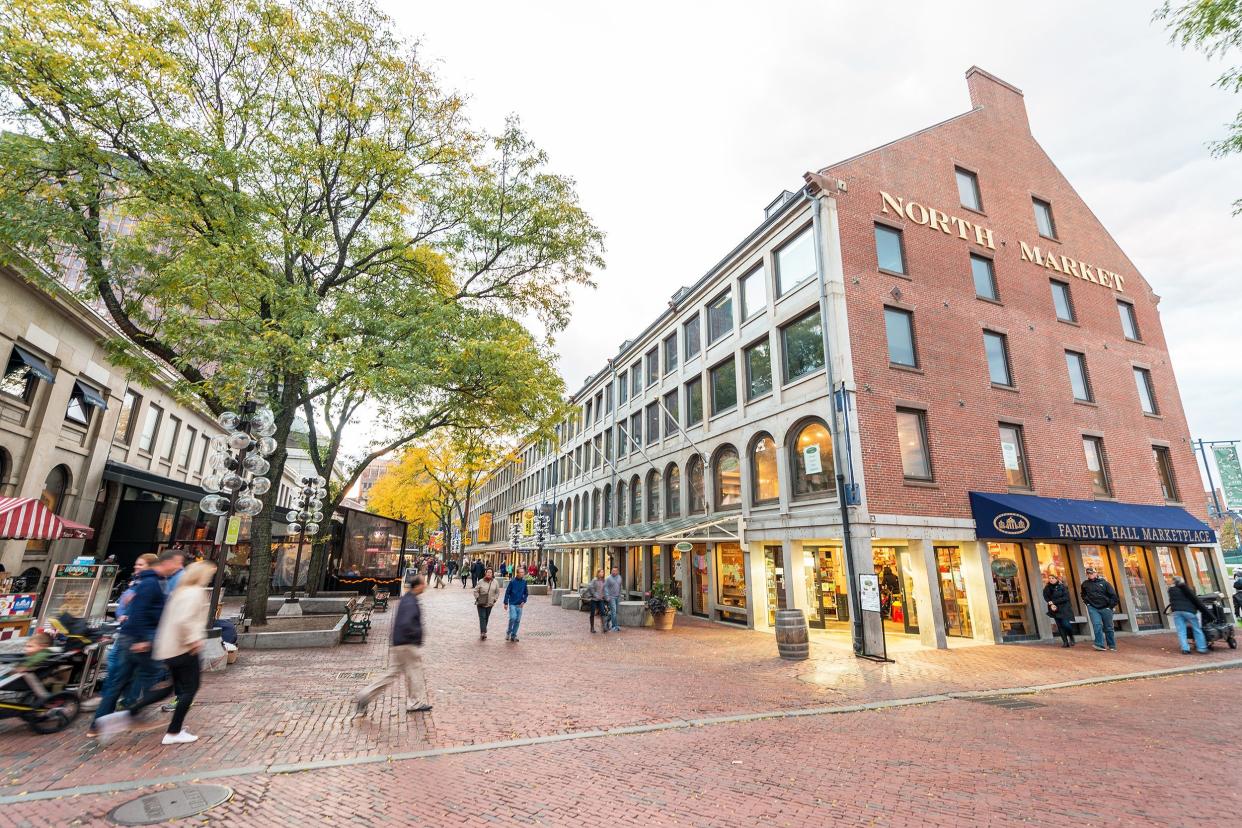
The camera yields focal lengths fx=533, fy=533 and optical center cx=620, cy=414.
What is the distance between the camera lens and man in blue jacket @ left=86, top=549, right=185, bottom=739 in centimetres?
582

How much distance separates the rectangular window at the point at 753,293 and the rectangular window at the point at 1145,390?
47.5 ft

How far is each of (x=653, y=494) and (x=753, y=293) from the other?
1071 centimetres

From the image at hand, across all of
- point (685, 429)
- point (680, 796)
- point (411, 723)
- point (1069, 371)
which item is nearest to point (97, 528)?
point (411, 723)

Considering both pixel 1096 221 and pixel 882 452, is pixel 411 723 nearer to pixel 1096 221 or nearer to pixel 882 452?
pixel 882 452

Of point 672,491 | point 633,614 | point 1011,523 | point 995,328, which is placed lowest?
point 633,614

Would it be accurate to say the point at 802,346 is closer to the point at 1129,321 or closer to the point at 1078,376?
the point at 1078,376

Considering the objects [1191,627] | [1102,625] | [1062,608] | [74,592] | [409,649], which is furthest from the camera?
[1062,608]

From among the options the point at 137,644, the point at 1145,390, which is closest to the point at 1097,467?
the point at 1145,390

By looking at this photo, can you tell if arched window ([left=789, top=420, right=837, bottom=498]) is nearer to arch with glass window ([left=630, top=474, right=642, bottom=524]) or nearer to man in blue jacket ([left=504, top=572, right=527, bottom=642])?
man in blue jacket ([left=504, top=572, right=527, bottom=642])

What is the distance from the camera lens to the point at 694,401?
74.3 feet

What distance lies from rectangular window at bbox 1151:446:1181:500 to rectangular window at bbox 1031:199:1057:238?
28.8ft

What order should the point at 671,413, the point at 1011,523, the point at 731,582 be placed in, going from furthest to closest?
the point at 671,413 < the point at 731,582 < the point at 1011,523

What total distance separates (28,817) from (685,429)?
20.1 metres

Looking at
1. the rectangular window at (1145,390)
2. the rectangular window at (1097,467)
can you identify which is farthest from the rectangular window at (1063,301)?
the rectangular window at (1097,467)
